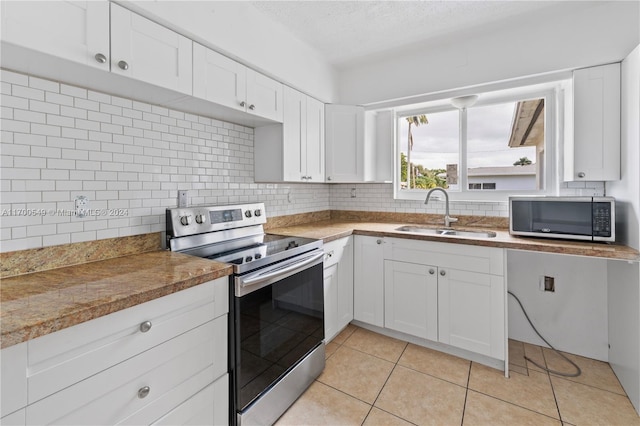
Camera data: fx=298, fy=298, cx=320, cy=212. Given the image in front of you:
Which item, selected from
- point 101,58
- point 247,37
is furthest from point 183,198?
point 247,37

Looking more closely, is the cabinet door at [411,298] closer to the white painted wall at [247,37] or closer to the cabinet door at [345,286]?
the cabinet door at [345,286]

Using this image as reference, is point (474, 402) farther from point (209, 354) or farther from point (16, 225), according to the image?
point (16, 225)

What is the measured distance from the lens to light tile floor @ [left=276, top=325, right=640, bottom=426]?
1.63m

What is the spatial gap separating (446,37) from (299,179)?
1.65 m

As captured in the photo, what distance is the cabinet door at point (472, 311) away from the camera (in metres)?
2.02

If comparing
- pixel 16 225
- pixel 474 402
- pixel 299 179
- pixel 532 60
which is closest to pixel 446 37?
pixel 532 60

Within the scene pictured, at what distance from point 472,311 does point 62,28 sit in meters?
2.67

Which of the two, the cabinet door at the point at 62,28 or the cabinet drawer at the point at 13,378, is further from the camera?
the cabinet door at the point at 62,28

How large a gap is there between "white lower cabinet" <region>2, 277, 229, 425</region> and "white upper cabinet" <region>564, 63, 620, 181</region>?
2.37 meters

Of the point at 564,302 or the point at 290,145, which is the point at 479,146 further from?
the point at 290,145

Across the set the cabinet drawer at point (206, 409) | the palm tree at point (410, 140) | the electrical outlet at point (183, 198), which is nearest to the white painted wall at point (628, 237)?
the palm tree at point (410, 140)

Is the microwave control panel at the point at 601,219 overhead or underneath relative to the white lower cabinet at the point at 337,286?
overhead

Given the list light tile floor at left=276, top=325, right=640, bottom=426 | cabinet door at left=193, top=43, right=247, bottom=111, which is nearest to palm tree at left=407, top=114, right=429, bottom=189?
light tile floor at left=276, top=325, right=640, bottom=426

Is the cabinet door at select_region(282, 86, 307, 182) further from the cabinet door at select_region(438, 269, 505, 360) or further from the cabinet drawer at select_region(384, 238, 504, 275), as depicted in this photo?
the cabinet door at select_region(438, 269, 505, 360)
